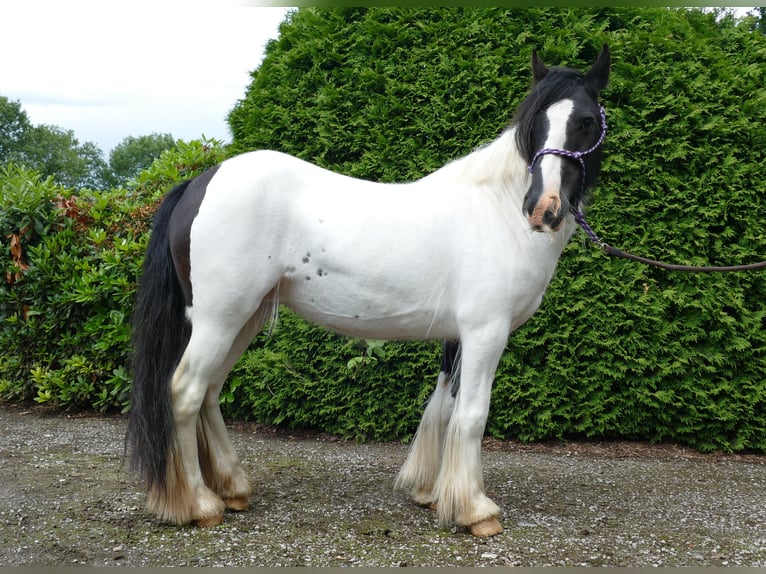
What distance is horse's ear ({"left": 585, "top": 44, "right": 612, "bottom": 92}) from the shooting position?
9.97 ft

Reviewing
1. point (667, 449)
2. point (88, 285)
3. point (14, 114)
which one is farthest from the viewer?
point (14, 114)

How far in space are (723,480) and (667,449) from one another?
26.7 inches

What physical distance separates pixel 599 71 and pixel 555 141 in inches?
19.7

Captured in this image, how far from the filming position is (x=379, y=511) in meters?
3.45

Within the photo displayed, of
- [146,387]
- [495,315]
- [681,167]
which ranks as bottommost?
[146,387]

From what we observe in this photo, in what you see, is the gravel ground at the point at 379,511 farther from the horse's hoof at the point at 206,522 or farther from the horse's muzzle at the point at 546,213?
the horse's muzzle at the point at 546,213

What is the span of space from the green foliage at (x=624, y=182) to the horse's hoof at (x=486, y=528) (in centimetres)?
178

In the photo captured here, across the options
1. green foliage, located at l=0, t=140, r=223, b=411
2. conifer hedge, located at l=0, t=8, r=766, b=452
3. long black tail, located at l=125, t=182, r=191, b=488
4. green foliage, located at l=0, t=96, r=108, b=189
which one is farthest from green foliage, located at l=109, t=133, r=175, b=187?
long black tail, located at l=125, t=182, r=191, b=488

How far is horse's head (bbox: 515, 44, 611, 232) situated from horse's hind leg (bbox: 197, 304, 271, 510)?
1.58 m

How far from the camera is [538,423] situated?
4.87m

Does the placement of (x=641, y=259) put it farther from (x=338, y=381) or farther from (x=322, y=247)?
(x=338, y=381)

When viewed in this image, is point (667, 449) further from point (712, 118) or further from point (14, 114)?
point (14, 114)

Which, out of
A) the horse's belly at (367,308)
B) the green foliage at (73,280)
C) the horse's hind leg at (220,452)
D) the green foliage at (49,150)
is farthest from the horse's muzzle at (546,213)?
the green foliage at (49,150)

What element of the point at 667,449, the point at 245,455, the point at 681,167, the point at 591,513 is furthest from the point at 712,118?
the point at 245,455
